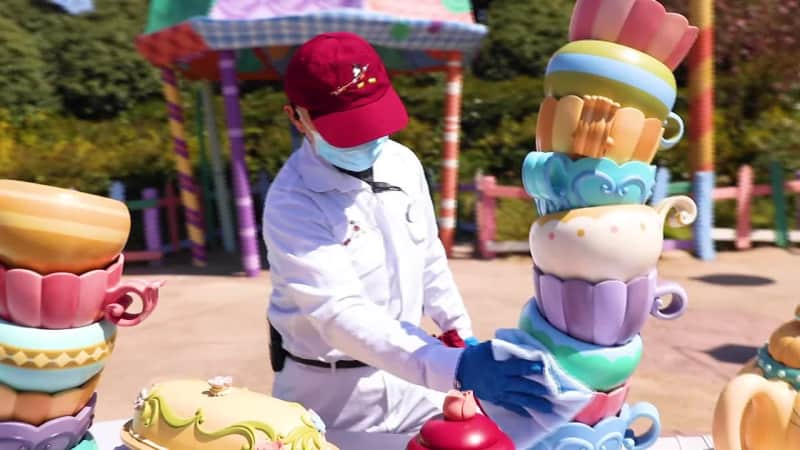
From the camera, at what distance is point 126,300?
1.59 metres

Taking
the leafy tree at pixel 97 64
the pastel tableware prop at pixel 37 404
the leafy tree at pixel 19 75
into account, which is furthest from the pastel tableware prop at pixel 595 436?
the leafy tree at pixel 19 75

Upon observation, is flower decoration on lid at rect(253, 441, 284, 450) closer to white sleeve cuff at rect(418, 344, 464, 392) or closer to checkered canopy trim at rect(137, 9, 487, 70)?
white sleeve cuff at rect(418, 344, 464, 392)

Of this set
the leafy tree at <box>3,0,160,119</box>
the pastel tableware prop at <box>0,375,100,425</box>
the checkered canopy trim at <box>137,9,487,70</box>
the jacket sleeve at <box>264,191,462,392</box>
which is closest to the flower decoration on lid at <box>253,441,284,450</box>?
the jacket sleeve at <box>264,191,462,392</box>

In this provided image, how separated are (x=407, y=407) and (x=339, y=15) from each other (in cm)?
556

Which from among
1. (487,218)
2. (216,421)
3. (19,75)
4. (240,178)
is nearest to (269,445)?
(216,421)

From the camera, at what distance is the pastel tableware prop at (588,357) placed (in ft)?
4.69

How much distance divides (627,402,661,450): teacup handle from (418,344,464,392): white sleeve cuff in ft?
1.11

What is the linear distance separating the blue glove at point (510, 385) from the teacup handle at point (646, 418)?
0.25 meters

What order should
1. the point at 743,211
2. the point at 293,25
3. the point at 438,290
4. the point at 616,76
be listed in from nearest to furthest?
the point at 616,76
the point at 438,290
the point at 293,25
the point at 743,211

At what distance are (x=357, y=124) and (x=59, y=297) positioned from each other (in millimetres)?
676

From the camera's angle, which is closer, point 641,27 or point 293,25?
point 641,27

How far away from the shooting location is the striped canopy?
23.5ft

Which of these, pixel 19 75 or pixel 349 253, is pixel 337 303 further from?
pixel 19 75

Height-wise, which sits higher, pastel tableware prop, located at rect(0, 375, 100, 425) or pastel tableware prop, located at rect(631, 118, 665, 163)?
pastel tableware prop, located at rect(631, 118, 665, 163)
